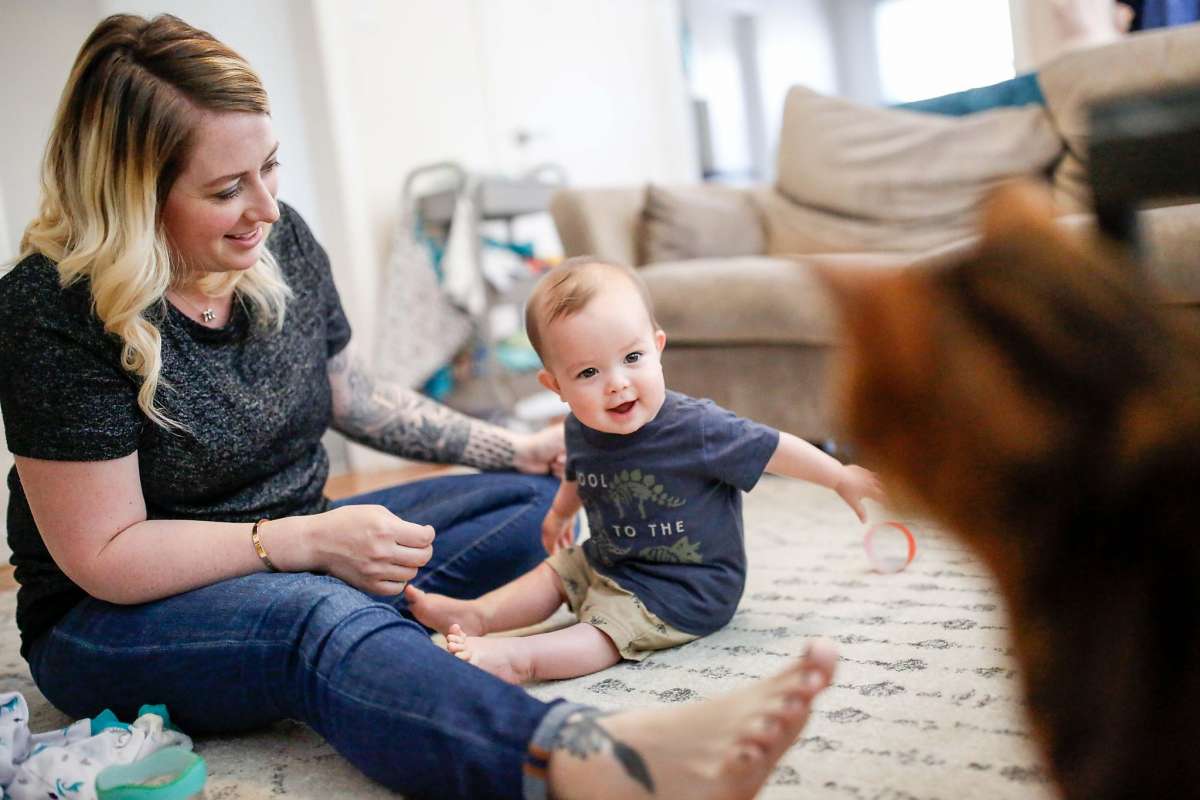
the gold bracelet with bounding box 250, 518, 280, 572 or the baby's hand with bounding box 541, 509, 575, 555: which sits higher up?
the gold bracelet with bounding box 250, 518, 280, 572

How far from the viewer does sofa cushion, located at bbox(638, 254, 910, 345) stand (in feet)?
7.32

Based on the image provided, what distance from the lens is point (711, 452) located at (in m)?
1.25

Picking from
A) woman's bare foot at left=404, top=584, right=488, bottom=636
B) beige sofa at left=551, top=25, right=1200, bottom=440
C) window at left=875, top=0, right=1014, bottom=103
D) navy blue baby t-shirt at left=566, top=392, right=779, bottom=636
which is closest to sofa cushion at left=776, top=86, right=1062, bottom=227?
beige sofa at left=551, top=25, right=1200, bottom=440

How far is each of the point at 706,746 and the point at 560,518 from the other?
30.9 inches

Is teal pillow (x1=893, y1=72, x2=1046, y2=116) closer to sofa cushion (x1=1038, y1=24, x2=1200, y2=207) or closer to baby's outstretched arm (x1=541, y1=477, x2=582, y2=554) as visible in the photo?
sofa cushion (x1=1038, y1=24, x2=1200, y2=207)

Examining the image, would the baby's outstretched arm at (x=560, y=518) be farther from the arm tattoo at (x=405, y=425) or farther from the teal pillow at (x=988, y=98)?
the teal pillow at (x=988, y=98)

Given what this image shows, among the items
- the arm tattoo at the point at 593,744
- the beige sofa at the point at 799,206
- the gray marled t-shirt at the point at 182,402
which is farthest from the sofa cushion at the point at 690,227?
the arm tattoo at the point at 593,744

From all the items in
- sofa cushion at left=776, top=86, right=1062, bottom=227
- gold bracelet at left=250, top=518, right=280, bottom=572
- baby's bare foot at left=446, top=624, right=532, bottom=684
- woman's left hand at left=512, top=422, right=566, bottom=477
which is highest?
sofa cushion at left=776, top=86, right=1062, bottom=227

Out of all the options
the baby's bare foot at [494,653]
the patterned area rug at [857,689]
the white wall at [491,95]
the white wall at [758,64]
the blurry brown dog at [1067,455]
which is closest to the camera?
the blurry brown dog at [1067,455]

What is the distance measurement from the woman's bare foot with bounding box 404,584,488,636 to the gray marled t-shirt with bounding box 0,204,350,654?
196mm

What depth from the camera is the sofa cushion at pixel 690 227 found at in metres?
2.65

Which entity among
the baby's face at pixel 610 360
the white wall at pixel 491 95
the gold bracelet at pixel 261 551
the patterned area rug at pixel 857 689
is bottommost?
the patterned area rug at pixel 857 689

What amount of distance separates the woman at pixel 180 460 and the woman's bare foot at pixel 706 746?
4.4 inches

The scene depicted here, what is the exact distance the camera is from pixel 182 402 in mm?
1119
